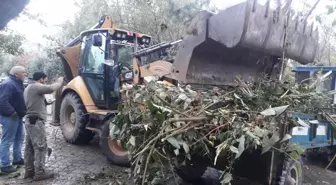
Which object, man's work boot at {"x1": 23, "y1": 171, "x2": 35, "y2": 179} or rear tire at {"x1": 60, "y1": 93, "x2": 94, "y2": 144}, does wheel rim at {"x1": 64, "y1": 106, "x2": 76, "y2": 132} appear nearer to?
rear tire at {"x1": 60, "y1": 93, "x2": 94, "y2": 144}

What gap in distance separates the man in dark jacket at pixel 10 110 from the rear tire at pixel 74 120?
1278 millimetres

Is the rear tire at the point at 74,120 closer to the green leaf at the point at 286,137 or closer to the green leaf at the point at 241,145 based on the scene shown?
the green leaf at the point at 241,145

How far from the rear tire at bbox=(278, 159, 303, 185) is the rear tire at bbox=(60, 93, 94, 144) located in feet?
13.3

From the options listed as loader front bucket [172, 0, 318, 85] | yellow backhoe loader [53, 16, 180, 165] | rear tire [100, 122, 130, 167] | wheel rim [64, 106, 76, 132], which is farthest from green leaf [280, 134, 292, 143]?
wheel rim [64, 106, 76, 132]

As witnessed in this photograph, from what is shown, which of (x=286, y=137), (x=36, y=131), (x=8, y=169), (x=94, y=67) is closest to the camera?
(x=286, y=137)

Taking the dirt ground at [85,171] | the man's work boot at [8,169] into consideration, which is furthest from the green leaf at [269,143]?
the man's work boot at [8,169]

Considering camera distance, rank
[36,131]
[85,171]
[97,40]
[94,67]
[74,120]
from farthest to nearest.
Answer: [74,120], [94,67], [97,40], [85,171], [36,131]

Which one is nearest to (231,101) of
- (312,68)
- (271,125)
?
(271,125)

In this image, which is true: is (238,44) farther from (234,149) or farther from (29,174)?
(29,174)

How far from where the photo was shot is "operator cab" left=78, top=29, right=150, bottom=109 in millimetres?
6117

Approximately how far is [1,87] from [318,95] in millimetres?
4782

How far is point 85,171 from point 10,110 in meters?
1.54

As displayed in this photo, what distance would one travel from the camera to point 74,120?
6.81 m

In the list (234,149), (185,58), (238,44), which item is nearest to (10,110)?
(185,58)
